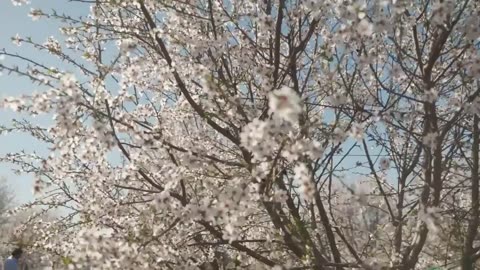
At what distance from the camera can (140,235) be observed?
11.5 ft

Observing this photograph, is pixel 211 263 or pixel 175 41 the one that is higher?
pixel 175 41

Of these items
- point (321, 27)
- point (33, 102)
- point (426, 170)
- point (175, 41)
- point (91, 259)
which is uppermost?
point (321, 27)

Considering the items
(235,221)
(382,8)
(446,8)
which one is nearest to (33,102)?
(235,221)

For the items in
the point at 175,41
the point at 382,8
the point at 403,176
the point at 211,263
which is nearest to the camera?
the point at 382,8

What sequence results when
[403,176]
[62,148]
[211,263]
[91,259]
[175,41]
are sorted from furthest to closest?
1. [211,263]
2. [403,176]
3. [175,41]
4. [62,148]
5. [91,259]

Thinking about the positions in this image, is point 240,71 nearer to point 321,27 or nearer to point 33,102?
point 321,27

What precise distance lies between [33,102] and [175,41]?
5.06ft

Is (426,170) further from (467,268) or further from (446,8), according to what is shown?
(446,8)

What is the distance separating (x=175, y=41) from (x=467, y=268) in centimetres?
304

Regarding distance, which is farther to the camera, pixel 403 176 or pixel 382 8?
pixel 403 176

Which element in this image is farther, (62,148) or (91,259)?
(62,148)

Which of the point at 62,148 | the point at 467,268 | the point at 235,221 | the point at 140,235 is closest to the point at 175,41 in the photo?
the point at 62,148

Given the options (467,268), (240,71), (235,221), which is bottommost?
(235,221)

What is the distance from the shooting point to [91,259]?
2.93 metres
